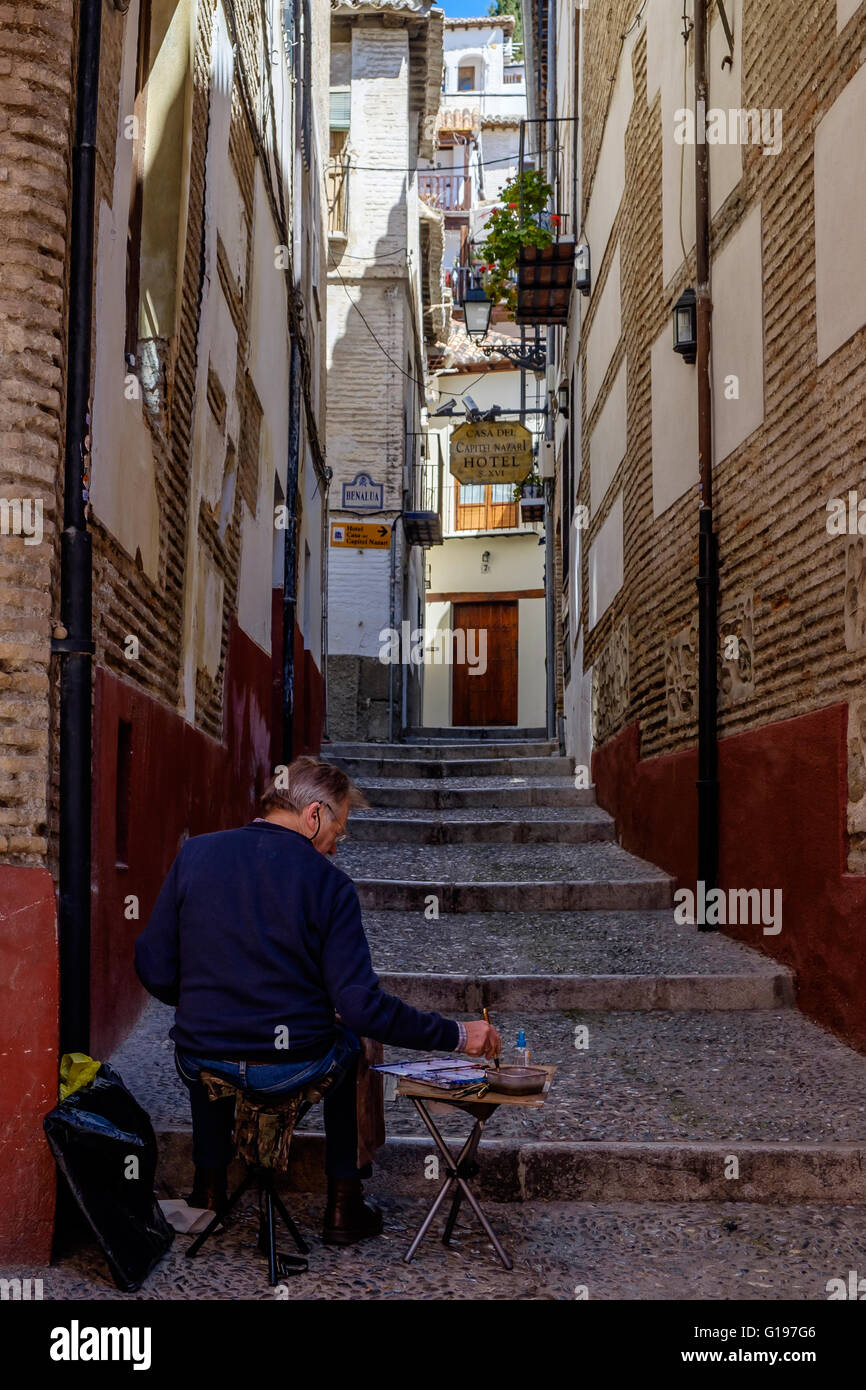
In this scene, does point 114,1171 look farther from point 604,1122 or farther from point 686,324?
point 686,324

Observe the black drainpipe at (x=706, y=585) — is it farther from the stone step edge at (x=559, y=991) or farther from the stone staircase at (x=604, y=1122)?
the stone step edge at (x=559, y=991)

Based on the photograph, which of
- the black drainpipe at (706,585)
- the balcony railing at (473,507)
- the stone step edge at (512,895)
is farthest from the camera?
the balcony railing at (473,507)

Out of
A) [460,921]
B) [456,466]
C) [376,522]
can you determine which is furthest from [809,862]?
[376,522]

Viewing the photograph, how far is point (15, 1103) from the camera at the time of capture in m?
3.44

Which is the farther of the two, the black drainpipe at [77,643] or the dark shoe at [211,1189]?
the black drainpipe at [77,643]

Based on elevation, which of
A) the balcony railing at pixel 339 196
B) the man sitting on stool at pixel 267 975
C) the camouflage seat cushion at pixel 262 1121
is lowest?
the camouflage seat cushion at pixel 262 1121

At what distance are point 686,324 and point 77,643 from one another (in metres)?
4.62

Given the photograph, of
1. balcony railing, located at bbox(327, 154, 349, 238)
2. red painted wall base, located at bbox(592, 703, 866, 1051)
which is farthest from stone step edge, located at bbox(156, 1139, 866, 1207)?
balcony railing, located at bbox(327, 154, 349, 238)

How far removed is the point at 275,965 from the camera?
11.2 ft

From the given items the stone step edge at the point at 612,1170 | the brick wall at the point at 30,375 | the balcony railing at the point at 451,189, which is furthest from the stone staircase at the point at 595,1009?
the balcony railing at the point at 451,189

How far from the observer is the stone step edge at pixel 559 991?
19.7ft

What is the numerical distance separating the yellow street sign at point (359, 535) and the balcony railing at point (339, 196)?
4046 millimetres

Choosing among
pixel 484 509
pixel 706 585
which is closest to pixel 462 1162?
pixel 706 585
